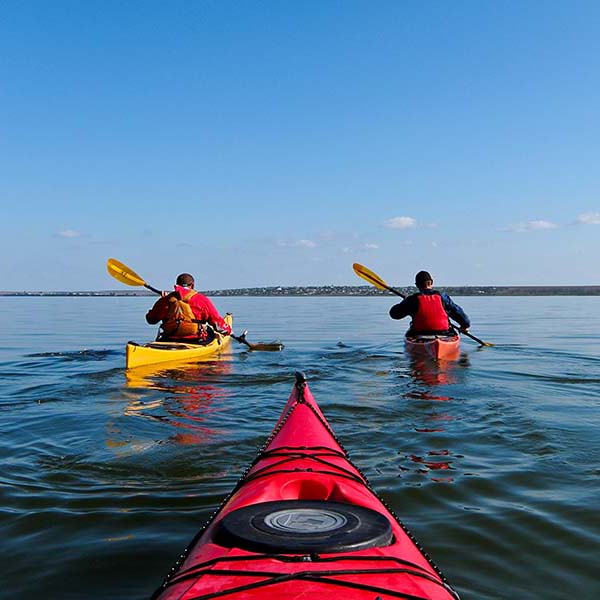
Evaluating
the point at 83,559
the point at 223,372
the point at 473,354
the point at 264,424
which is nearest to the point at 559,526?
the point at 83,559

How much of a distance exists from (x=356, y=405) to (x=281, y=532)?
16.8 ft

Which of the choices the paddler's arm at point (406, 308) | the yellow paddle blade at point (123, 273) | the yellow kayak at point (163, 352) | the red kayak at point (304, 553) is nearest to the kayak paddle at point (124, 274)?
the yellow paddle blade at point (123, 273)

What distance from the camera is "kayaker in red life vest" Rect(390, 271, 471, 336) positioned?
451 inches

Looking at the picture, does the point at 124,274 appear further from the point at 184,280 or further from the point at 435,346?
the point at 435,346

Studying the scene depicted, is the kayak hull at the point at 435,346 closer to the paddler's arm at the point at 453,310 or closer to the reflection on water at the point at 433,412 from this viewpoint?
the reflection on water at the point at 433,412

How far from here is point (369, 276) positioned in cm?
1505

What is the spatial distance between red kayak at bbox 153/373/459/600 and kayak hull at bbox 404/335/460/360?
8344 millimetres

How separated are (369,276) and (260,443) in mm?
9858

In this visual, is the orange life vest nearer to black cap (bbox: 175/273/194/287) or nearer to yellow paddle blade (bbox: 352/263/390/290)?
black cap (bbox: 175/273/194/287)

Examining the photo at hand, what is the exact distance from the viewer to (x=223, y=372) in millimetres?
10352

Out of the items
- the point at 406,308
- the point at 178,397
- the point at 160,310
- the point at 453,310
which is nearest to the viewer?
the point at 178,397

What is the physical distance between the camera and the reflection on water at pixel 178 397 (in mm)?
6059

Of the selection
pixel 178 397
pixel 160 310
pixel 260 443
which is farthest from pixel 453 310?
pixel 260 443

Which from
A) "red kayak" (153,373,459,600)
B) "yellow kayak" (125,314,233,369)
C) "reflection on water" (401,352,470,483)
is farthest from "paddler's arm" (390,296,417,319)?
"red kayak" (153,373,459,600)
